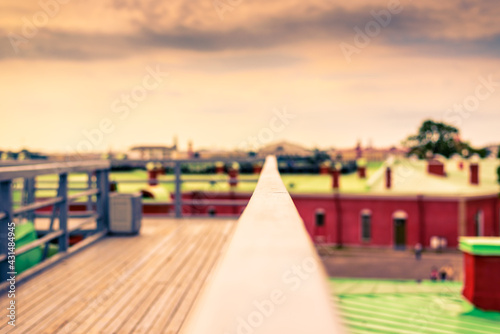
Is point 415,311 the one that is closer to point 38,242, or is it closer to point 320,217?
point 38,242

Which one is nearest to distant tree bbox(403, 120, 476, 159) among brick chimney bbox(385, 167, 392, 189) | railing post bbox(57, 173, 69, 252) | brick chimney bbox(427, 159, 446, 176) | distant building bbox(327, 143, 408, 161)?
distant building bbox(327, 143, 408, 161)

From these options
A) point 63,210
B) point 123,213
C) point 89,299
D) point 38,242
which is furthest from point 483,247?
point 38,242

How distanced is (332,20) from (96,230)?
25846mm

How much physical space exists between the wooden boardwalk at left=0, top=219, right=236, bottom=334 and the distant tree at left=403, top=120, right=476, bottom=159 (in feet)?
189

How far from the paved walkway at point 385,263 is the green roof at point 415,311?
12.1 metres

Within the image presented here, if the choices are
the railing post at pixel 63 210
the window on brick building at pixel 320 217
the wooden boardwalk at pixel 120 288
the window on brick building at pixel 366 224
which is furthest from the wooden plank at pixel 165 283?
the window on brick building at pixel 366 224

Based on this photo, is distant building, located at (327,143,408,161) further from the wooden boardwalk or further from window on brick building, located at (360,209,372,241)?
the wooden boardwalk

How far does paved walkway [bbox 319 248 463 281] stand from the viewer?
836 inches

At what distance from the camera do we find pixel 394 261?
23.7 m

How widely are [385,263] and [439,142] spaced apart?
4044cm

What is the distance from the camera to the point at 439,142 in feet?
190

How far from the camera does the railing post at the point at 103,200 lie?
664cm

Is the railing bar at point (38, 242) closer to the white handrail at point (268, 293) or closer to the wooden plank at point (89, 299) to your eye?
the wooden plank at point (89, 299)

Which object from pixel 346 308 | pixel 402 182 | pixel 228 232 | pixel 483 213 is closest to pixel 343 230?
pixel 402 182
